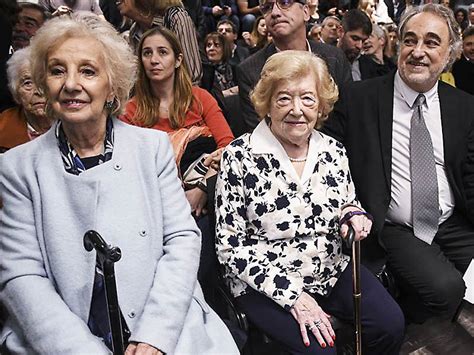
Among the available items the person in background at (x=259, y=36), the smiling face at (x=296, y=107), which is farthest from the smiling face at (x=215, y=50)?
the smiling face at (x=296, y=107)

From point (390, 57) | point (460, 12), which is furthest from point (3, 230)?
point (460, 12)

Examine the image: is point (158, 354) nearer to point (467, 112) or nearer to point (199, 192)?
point (199, 192)

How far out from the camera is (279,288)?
80.3 inches

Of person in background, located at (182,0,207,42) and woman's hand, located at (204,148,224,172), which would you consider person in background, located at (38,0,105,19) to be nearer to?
person in background, located at (182,0,207,42)

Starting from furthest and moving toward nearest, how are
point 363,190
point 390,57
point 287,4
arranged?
point 390,57, point 287,4, point 363,190

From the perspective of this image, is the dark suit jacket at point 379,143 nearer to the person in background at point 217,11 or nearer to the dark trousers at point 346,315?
the dark trousers at point 346,315

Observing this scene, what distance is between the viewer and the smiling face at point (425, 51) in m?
2.54

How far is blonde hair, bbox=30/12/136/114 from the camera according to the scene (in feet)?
5.77

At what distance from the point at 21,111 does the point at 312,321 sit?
1453 millimetres

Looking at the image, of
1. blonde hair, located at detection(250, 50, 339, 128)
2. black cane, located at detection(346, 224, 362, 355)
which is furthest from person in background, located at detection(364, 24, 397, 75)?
black cane, located at detection(346, 224, 362, 355)

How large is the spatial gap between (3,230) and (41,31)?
0.58 meters

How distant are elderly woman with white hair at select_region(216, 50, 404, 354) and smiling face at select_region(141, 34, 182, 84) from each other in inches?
28.8

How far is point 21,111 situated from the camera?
252 cm

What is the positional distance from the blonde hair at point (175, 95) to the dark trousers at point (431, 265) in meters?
1.05
